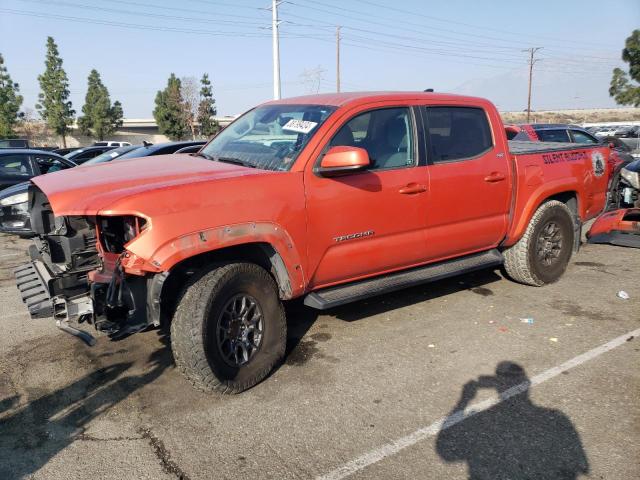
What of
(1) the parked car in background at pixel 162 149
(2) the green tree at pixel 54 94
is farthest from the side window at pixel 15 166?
(2) the green tree at pixel 54 94

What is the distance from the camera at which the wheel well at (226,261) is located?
3457mm

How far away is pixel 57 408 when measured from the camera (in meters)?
3.43

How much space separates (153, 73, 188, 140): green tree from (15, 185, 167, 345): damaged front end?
61533mm

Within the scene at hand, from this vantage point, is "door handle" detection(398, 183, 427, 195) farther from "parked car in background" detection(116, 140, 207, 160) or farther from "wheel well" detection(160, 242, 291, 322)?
"parked car in background" detection(116, 140, 207, 160)

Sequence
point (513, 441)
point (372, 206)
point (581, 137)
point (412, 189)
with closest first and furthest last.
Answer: point (513, 441) → point (372, 206) → point (412, 189) → point (581, 137)

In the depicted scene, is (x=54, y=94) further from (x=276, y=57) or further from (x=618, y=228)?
(x=618, y=228)

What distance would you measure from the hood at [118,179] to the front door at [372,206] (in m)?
0.54

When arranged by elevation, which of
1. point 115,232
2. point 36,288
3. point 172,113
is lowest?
point 36,288

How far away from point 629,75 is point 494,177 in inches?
2065

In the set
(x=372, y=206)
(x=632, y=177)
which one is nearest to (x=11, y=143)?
(x=632, y=177)

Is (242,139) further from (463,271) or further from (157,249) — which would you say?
(463,271)

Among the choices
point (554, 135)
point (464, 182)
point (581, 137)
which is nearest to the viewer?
point (464, 182)

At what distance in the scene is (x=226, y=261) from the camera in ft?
11.6

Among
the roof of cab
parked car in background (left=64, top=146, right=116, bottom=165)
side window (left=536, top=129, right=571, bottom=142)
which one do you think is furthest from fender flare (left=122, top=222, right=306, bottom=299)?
parked car in background (left=64, top=146, right=116, bottom=165)
